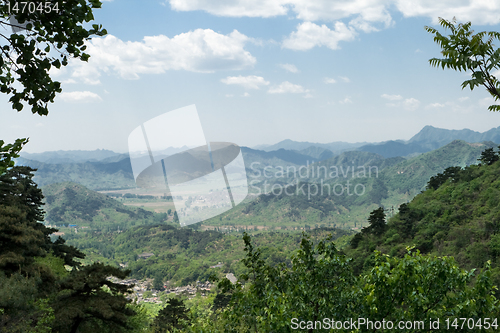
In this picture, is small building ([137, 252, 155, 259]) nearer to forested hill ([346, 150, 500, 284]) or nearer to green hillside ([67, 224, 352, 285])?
green hillside ([67, 224, 352, 285])

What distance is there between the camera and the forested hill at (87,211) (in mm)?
165000

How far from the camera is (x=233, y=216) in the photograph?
199 meters

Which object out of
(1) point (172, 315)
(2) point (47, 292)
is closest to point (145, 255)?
(1) point (172, 315)

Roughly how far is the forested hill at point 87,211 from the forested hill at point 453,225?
137506mm

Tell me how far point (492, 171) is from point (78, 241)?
131 m

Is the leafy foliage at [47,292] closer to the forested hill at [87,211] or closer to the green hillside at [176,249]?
the green hillside at [176,249]

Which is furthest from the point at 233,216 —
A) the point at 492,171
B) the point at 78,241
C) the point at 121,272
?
the point at 121,272

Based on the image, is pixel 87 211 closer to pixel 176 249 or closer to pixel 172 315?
pixel 176 249

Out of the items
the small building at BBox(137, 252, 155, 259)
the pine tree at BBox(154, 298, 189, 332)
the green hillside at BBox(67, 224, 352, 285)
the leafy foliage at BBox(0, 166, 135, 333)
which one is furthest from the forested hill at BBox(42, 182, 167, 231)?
the leafy foliage at BBox(0, 166, 135, 333)

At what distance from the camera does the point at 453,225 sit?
4031cm

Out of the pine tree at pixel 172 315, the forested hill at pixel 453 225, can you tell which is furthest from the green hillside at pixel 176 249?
the pine tree at pixel 172 315

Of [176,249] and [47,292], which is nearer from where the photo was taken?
[47,292]

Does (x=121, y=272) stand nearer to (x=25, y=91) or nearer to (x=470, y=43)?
(x=25, y=91)

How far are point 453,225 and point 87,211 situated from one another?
17306cm
